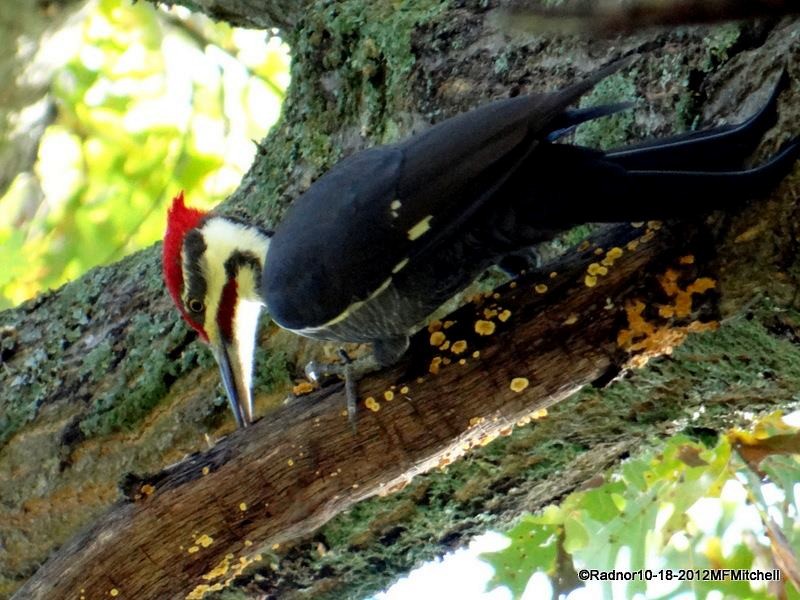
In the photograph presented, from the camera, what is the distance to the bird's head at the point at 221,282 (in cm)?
240

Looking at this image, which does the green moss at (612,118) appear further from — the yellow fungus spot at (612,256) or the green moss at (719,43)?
the yellow fungus spot at (612,256)

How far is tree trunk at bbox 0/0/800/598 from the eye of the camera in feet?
5.68

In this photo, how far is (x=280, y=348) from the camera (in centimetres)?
255

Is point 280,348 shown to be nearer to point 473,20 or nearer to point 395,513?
point 395,513

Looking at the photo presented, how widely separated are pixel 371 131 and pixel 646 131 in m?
0.85

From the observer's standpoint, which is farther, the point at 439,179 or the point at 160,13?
the point at 160,13

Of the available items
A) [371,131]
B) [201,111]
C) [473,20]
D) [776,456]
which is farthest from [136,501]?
Answer: [201,111]

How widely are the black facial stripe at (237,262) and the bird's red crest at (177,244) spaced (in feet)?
0.40

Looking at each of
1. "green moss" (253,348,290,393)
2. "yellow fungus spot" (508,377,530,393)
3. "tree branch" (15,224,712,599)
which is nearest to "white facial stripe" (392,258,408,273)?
"tree branch" (15,224,712,599)

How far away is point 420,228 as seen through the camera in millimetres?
1892

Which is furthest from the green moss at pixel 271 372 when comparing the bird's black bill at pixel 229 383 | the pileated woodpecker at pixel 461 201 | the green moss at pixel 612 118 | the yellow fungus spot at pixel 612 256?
the yellow fungus spot at pixel 612 256

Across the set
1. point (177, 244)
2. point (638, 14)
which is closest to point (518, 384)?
point (177, 244)

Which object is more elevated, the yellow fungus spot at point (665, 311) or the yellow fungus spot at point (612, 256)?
the yellow fungus spot at point (612, 256)

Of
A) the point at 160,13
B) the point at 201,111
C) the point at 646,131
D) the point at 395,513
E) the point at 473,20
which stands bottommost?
the point at 395,513
